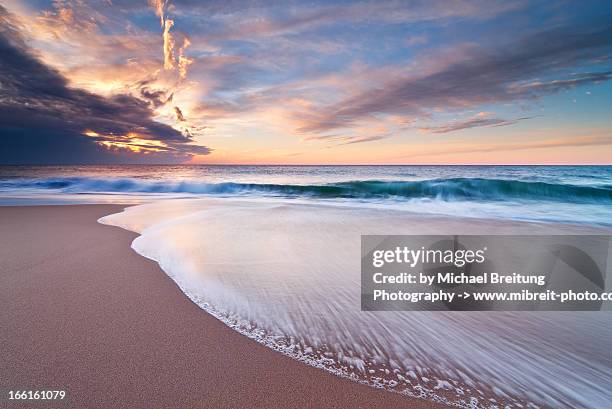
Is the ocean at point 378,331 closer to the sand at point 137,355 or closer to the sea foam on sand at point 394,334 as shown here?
the sea foam on sand at point 394,334

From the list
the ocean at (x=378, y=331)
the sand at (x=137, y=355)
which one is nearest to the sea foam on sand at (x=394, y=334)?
the ocean at (x=378, y=331)

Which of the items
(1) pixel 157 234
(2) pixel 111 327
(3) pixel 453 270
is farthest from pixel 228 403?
(1) pixel 157 234

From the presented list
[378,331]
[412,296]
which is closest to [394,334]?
[378,331]

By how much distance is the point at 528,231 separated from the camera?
6.75 m

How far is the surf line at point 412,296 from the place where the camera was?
117 inches

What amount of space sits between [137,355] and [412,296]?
2.43 meters

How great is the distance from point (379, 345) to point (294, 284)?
128cm

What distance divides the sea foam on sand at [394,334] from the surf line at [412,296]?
0.25m

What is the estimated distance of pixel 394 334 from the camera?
7.58 ft

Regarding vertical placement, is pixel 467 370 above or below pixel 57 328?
below

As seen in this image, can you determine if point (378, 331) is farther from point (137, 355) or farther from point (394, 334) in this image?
point (137, 355)

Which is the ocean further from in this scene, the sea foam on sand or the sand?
the sand

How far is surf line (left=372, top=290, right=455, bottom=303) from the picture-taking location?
9.77 feet

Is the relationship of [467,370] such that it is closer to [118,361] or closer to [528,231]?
[118,361]
